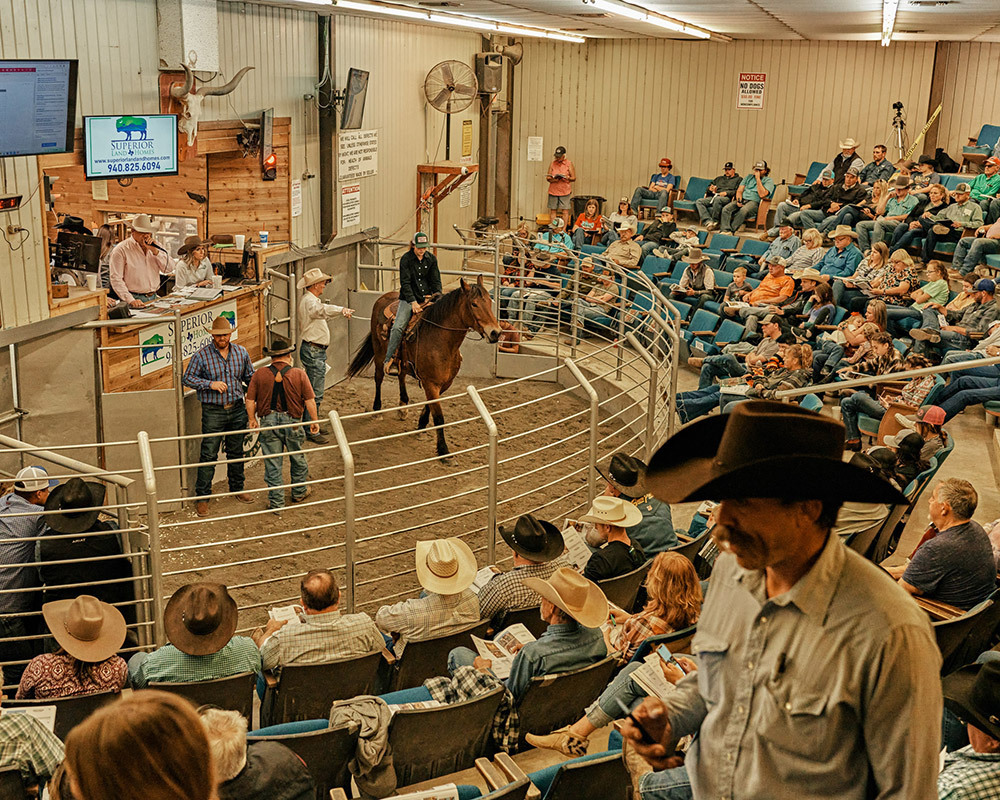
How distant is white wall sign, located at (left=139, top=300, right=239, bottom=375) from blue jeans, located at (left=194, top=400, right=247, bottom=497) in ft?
3.39

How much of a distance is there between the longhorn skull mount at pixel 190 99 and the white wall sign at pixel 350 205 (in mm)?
3777

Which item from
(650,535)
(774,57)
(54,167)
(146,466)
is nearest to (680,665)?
(650,535)

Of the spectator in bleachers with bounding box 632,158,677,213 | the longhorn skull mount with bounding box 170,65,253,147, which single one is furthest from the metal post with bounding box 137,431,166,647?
the spectator in bleachers with bounding box 632,158,677,213

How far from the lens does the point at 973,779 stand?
134 inches

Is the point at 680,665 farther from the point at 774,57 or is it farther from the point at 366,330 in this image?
the point at 774,57

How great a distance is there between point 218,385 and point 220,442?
2.48ft

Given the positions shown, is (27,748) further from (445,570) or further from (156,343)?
(156,343)

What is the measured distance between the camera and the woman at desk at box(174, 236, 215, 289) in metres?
12.2

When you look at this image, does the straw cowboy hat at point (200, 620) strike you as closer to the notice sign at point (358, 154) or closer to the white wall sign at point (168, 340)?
the white wall sign at point (168, 340)

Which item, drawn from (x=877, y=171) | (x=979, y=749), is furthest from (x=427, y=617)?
(x=877, y=171)

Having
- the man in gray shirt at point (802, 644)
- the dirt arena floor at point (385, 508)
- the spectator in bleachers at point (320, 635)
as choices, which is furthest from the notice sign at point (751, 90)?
the man in gray shirt at point (802, 644)

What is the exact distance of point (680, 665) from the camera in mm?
4246

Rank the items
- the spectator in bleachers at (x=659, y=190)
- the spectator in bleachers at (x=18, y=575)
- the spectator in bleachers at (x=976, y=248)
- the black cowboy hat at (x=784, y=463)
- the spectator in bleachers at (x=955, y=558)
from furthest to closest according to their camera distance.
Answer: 1. the spectator in bleachers at (x=659, y=190)
2. the spectator in bleachers at (x=976, y=248)
3. the spectator in bleachers at (x=18, y=575)
4. the spectator in bleachers at (x=955, y=558)
5. the black cowboy hat at (x=784, y=463)

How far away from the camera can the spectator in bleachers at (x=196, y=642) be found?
4949 millimetres
